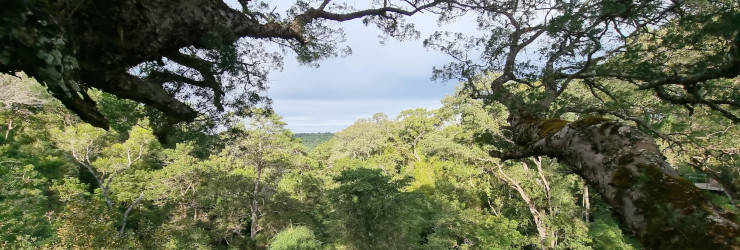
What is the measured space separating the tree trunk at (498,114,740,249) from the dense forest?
0.01 metres

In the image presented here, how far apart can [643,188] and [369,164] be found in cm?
2116

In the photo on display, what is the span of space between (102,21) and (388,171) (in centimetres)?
2208

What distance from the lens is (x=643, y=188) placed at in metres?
1.80

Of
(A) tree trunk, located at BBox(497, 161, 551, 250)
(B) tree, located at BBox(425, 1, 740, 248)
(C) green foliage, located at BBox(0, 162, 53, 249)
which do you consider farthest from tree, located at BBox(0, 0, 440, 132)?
(A) tree trunk, located at BBox(497, 161, 551, 250)

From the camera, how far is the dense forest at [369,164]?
215cm

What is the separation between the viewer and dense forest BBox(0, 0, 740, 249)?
215cm

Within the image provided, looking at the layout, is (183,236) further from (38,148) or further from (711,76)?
(711,76)

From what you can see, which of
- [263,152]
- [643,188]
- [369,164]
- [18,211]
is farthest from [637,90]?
[369,164]

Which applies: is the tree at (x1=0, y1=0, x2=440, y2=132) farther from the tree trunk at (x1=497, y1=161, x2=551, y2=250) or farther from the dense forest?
the tree trunk at (x1=497, y1=161, x2=551, y2=250)

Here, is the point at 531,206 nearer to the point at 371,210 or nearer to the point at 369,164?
the point at 371,210

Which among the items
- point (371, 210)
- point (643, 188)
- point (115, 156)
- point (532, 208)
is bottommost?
point (371, 210)

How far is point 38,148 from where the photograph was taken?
1745 centimetres

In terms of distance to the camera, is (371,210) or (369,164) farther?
(369,164)

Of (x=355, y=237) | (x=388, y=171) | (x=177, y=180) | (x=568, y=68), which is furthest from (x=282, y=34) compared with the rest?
(x=388, y=171)
